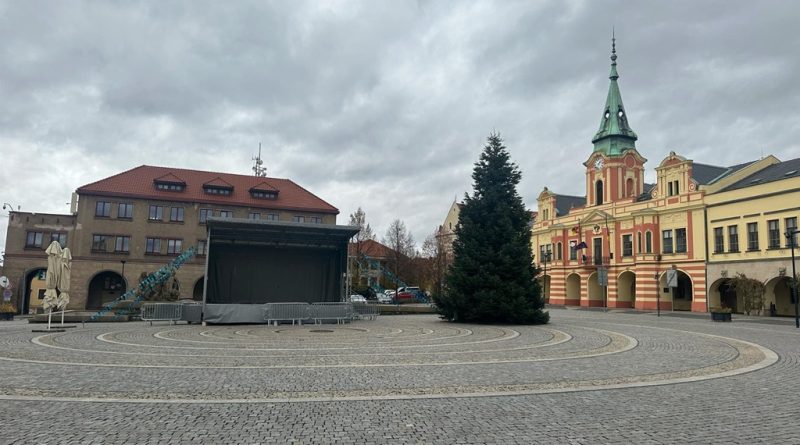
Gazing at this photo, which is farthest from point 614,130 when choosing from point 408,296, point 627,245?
point 408,296

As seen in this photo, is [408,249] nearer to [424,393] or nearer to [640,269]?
[640,269]

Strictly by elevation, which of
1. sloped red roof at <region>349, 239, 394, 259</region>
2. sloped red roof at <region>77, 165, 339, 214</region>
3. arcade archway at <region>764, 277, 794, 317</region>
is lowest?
arcade archway at <region>764, 277, 794, 317</region>

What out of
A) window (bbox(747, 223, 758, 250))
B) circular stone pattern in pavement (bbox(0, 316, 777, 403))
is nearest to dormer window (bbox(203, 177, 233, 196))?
circular stone pattern in pavement (bbox(0, 316, 777, 403))

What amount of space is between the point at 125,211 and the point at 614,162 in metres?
44.3

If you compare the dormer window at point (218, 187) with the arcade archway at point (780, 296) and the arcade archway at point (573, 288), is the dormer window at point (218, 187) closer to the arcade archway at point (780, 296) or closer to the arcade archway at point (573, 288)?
the arcade archway at point (573, 288)

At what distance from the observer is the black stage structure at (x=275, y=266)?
96.8ft

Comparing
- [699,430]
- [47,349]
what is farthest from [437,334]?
[699,430]

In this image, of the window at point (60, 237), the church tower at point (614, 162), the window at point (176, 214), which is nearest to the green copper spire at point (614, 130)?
the church tower at point (614, 162)

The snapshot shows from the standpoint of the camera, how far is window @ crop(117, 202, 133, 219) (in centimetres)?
4875

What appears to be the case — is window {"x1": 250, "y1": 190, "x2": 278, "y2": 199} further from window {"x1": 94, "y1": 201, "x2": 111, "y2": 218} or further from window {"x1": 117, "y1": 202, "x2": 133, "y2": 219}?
window {"x1": 94, "y1": 201, "x2": 111, "y2": 218}

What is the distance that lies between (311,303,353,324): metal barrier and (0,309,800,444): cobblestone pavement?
25.2ft

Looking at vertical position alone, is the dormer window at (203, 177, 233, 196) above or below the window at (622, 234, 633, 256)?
above

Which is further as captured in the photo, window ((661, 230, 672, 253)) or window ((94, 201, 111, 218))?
window ((94, 201, 111, 218))

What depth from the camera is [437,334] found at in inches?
757
